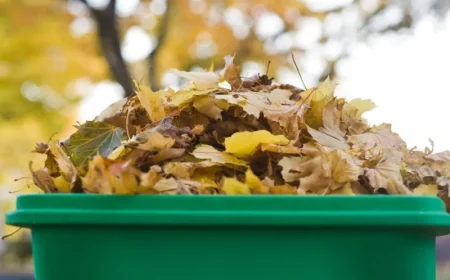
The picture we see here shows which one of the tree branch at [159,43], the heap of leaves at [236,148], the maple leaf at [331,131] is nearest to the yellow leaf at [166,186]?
the heap of leaves at [236,148]

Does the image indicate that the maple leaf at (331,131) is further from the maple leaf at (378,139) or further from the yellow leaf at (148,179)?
the yellow leaf at (148,179)

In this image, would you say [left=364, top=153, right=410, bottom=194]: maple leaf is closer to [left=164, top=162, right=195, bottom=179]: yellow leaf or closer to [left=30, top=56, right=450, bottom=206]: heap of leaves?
[left=30, top=56, right=450, bottom=206]: heap of leaves

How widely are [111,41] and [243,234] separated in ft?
11.1

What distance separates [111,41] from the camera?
156 inches

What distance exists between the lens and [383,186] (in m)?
0.83

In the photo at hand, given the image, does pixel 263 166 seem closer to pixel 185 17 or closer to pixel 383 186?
pixel 383 186

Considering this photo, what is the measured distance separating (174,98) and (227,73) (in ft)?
0.40

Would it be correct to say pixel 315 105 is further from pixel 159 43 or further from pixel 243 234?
pixel 159 43

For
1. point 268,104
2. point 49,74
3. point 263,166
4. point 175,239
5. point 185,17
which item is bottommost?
point 175,239

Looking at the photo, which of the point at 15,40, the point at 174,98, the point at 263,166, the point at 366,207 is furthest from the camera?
the point at 15,40

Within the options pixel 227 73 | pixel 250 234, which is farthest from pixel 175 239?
pixel 227 73

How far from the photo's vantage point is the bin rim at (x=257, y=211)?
0.73 meters

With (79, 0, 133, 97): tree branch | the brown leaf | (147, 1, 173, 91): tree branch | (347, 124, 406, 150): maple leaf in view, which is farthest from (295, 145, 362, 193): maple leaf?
(147, 1, 173, 91): tree branch

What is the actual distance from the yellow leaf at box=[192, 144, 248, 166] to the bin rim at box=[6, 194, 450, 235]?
0.11 meters
